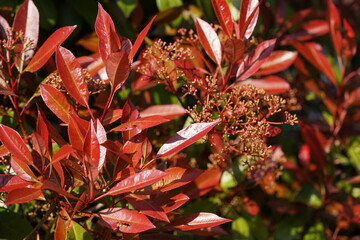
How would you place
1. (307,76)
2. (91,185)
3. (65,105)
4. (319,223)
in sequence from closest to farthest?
(91,185), (65,105), (319,223), (307,76)

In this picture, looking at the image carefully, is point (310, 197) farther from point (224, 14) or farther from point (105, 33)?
point (105, 33)

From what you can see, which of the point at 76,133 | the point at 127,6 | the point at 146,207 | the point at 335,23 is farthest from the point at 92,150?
the point at 335,23

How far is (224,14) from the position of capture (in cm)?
107

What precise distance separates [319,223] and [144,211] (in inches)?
40.9

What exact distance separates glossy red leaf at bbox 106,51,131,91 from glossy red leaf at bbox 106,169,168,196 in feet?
0.62

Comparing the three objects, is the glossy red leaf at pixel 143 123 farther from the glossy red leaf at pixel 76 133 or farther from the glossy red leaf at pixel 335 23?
the glossy red leaf at pixel 335 23

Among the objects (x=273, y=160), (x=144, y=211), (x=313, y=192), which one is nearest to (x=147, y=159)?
(x=144, y=211)

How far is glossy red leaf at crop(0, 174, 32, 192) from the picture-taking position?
33.8 inches

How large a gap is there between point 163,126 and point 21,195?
61 centimetres

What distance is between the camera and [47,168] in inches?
36.3

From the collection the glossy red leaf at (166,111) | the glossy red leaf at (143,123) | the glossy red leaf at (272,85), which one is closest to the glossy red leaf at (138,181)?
the glossy red leaf at (143,123)

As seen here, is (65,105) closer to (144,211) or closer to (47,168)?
(47,168)

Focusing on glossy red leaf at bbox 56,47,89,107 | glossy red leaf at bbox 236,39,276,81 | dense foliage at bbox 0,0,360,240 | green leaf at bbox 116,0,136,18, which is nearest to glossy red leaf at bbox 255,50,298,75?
dense foliage at bbox 0,0,360,240

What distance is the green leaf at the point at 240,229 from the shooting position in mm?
1418
